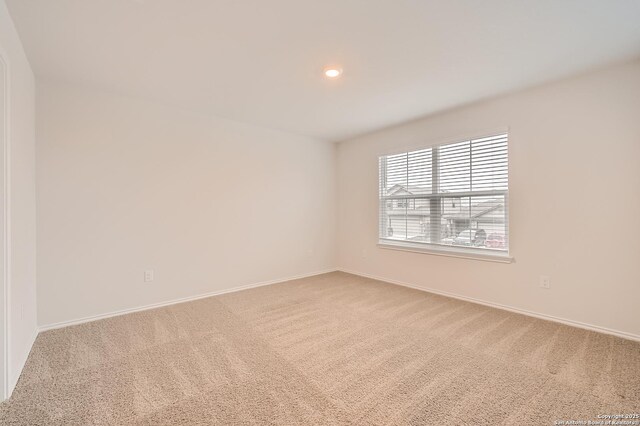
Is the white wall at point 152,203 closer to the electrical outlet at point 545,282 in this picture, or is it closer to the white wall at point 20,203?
the white wall at point 20,203

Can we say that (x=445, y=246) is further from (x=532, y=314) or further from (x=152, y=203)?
(x=152, y=203)

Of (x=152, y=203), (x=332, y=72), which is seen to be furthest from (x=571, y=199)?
(x=152, y=203)

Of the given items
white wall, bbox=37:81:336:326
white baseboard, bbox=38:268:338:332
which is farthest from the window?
white baseboard, bbox=38:268:338:332

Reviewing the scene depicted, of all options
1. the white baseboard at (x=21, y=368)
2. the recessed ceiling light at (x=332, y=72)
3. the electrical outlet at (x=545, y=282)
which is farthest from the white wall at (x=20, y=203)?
the electrical outlet at (x=545, y=282)

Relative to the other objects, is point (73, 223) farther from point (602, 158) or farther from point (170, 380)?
point (602, 158)

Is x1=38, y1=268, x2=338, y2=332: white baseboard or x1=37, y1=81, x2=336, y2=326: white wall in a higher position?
x1=37, y1=81, x2=336, y2=326: white wall

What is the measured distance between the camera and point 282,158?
14.6 feet

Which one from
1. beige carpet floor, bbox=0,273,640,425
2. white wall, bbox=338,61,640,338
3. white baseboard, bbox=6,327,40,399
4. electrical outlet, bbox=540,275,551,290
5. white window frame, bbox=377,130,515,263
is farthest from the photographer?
white window frame, bbox=377,130,515,263

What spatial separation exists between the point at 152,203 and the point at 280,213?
1797 mm

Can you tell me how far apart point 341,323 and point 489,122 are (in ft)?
9.26

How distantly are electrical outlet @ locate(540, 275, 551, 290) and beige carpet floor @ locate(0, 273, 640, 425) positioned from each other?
371mm

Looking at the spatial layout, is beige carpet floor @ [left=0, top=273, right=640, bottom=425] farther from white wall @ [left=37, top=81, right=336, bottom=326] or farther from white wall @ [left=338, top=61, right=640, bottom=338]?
white wall @ [left=37, top=81, right=336, bottom=326]

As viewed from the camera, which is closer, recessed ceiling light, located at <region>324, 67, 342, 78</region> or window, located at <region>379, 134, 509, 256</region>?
recessed ceiling light, located at <region>324, 67, 342, 78</region>

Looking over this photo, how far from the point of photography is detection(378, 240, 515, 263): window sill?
3.15 m
